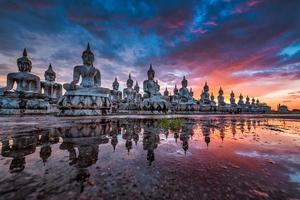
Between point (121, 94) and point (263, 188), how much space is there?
3994cm

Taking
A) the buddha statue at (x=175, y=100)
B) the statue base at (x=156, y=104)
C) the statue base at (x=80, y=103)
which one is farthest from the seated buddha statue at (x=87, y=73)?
the buddha statue at (x=175, y=100)

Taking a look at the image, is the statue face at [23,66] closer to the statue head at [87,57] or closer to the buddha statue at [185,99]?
the statue head at [87,57]

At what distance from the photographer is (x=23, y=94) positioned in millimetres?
11758

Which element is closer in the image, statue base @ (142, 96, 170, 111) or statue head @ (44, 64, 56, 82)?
statue base @ (142, 96, 170, 111)

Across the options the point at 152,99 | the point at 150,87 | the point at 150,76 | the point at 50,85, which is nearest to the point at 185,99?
the point at 150,76

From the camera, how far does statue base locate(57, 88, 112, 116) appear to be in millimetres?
9492

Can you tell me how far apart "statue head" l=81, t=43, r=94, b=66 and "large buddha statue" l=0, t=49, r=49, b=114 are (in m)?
4.79

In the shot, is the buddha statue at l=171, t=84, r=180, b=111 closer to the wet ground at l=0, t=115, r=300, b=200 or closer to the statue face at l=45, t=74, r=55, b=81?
the statue face at l=45, t=74, r=55, b=81

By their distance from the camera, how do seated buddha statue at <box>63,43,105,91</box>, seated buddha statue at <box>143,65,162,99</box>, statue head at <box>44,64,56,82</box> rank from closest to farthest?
seated buddha statue at <box>63,43,105,91</box> → seated buddha statue at <box>143,65,162,99</box> → statue head at <box>44,64,56,82</box>

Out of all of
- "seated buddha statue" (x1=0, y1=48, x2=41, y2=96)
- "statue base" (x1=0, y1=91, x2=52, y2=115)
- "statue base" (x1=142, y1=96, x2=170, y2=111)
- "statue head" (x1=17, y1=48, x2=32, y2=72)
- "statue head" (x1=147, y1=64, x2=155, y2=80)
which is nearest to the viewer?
"statue base" (x1=0, y1=91, x2=52, y2=115)

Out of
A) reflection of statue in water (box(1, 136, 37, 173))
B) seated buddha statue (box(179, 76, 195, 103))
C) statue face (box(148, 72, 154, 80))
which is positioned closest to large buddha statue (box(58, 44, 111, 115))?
reflection of statue in water (box(1, 136, 37, 173))

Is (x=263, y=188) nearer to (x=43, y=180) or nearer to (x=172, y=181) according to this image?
(x=172, y=181)

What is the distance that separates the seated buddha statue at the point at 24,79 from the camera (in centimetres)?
1224

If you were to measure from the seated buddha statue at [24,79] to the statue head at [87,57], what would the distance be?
495 centimetres
